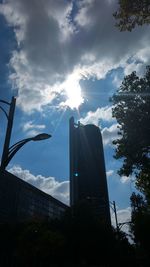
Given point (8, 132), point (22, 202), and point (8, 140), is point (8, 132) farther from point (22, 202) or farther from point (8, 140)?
point (22, 202)

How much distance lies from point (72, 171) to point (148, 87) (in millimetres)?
106042

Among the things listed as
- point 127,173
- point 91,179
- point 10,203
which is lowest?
point 127,173

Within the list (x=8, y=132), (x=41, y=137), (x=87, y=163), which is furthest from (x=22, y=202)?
(x=87, y=163)

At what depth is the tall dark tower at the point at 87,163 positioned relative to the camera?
13188 cm

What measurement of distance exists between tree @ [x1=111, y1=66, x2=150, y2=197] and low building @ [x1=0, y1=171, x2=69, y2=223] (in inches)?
1156

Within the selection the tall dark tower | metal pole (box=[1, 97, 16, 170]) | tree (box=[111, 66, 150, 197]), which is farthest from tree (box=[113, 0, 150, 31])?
the tall dark tower

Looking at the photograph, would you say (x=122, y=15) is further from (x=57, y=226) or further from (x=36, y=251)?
(x=57, y=226)

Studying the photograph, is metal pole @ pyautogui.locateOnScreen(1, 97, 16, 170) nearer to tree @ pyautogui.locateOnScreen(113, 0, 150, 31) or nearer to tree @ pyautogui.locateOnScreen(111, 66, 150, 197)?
tree @ pyautogui.locateOnScreen(113, 0, 150, 31)

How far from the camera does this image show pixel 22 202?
5791 cm

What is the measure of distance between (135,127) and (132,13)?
14.8 meters

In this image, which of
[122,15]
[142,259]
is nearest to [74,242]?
[142,259]

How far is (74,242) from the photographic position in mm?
24594

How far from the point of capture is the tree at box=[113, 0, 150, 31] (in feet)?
30.7

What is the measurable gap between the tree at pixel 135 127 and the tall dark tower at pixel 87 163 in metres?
100
